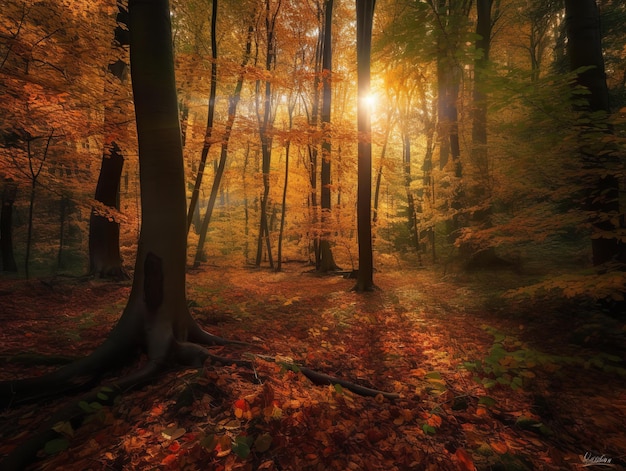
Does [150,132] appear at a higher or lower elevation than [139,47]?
lower

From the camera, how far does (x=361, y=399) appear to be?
3500 mm

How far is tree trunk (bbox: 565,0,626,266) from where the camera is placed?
A: 4773mm

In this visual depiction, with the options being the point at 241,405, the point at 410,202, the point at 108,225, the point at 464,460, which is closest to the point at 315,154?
the point at 410,202

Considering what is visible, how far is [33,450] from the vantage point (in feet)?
7.38

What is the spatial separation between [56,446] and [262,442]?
1.56 m

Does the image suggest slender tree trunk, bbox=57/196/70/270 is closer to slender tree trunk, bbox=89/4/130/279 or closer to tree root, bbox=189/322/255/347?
slender tree trunk, bbox=89/4/130/279

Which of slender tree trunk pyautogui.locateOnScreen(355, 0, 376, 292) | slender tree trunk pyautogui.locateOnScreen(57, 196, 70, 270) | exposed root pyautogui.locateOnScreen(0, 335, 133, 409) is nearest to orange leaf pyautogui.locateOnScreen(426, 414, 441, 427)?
exposed root pyautogui.locateOnScreen(0, 335, 133, 409)

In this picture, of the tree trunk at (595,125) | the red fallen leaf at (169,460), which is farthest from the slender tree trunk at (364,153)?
the red fallen leaf at (169,460)

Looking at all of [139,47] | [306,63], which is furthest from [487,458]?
[306,63]

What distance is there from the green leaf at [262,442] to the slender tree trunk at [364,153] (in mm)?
7101

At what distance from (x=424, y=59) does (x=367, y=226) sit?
482 centimetres

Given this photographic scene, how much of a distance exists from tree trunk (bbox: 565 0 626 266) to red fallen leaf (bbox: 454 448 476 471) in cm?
426

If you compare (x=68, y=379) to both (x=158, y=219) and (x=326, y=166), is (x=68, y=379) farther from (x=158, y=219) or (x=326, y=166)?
(x=326, y=166)

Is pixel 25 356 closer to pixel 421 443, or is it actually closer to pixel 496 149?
pixel 421 443
